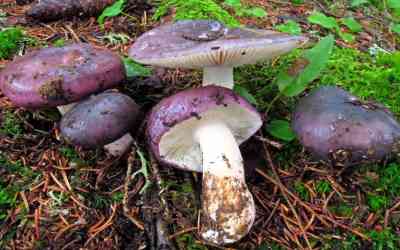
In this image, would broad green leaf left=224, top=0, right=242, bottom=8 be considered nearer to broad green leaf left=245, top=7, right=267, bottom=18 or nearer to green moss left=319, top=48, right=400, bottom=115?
broad green leaf left=245, top=7, right=267, bottom=18

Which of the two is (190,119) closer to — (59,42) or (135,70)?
(135,70)

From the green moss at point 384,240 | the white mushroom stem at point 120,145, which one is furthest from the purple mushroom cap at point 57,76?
the green moss at point 384,240

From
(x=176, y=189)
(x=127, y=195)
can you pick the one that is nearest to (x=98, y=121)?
(x=127, y=195)

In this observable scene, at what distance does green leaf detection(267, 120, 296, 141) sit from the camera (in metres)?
1.91

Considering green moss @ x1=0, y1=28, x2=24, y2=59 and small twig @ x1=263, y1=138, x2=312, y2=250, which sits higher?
green moss @ x1=0, y1=28, x2=24, y2=59

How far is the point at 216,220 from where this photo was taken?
64.1 inches

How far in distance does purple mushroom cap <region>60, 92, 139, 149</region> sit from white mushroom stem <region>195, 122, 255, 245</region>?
0.35 meters

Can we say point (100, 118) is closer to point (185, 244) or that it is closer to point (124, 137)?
point (124, 137)

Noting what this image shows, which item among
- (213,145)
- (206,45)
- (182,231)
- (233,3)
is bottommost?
(182,231)

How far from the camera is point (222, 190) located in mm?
1691

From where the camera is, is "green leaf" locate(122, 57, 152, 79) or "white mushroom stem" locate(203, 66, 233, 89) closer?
"white mushroom stem" locate(203, 66, 233, 89)

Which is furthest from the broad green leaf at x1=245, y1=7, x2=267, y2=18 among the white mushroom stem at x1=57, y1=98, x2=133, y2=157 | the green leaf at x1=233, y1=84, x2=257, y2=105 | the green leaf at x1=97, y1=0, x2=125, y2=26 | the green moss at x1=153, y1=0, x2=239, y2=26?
the white mushroom stem at x1=57, y1=98, x2=133, y2=157

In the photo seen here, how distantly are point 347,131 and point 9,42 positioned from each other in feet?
7.18

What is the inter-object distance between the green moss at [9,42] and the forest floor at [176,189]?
1.50 feet
